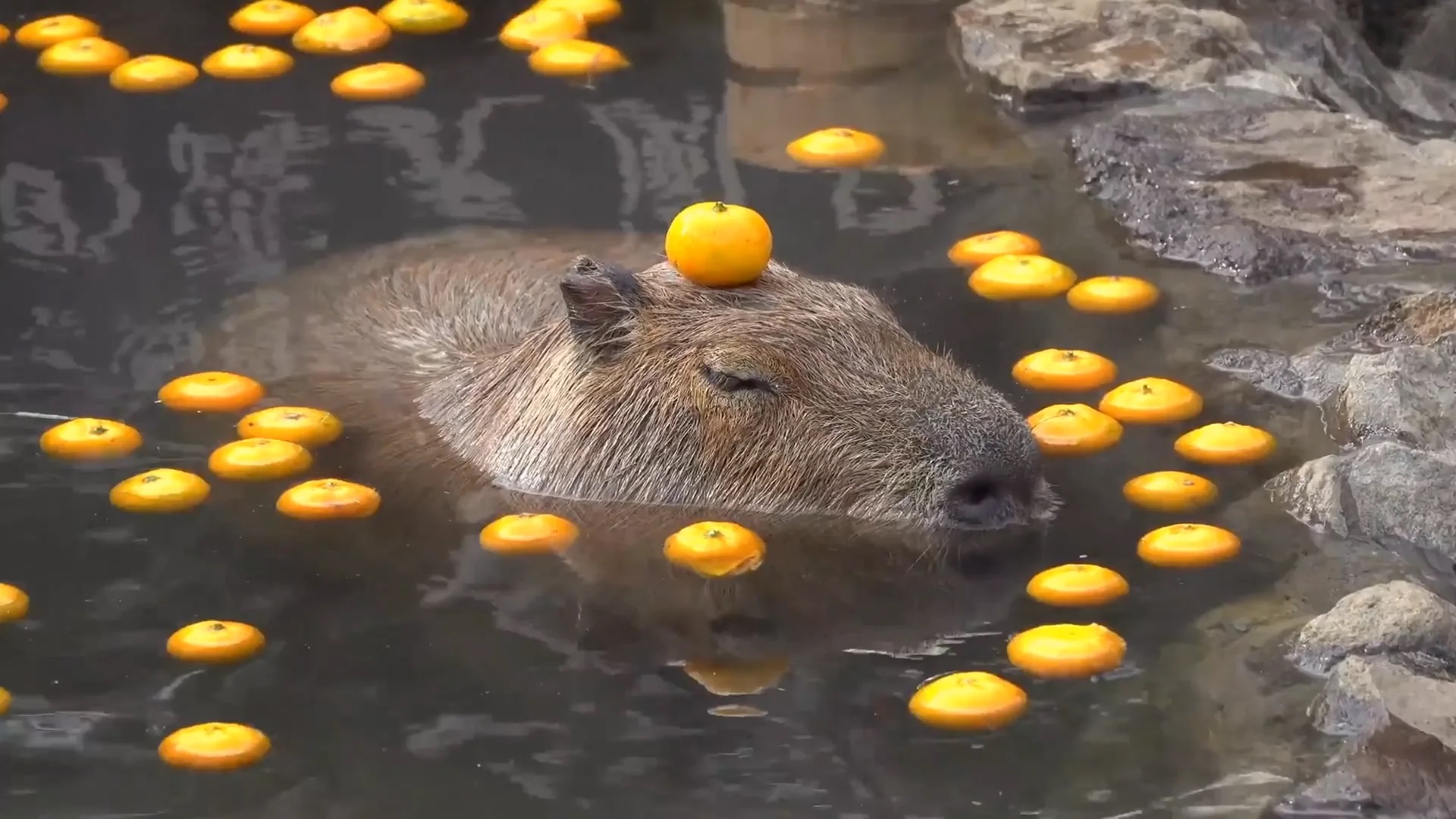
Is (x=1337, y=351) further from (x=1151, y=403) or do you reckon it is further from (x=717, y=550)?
(x=717, y=550)

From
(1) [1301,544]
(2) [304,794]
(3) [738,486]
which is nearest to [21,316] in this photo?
(3) [738,486]

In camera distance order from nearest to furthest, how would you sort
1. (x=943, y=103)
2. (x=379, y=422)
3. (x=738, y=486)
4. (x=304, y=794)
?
(x=304, y=794) < (x=738, y=486) < (x=379, y=422) < (x=943, y=103)

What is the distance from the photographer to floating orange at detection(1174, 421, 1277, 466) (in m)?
6.19

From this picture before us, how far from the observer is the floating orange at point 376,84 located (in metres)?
9.13

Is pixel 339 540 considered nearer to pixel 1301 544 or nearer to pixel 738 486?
pixel 738 486

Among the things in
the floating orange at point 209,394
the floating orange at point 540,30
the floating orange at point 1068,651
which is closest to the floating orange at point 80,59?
the floating orange at point 540,30

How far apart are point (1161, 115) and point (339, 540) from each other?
391cm

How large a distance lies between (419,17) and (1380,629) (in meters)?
6.10

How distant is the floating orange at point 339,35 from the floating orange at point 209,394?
3.10m

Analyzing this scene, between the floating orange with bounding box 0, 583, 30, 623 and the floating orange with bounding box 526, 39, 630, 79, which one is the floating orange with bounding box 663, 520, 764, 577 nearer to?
the floating orange with bounding box 0, 583, 30, 623

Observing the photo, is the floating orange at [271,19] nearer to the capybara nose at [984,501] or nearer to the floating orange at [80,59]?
the floating orange at [80,59]

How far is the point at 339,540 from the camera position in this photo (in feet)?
19.7

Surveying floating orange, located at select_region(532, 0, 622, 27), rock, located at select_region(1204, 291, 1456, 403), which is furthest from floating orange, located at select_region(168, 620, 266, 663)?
floating orange, located at select_region(532, 0, 622, 27)

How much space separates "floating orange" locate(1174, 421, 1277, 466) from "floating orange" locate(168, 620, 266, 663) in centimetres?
262
